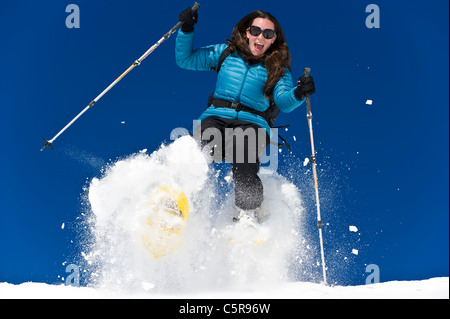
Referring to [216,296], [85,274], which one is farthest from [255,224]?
[85,274]

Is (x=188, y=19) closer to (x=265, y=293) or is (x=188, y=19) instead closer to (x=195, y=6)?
(x=195, y=6)

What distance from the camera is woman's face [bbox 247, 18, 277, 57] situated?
5.59 meters

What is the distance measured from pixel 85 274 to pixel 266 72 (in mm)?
3285

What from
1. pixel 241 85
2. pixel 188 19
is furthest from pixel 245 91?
pixel 188 19

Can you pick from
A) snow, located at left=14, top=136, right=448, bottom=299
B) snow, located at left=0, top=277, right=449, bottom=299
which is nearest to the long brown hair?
snow, located at left=14, top=136, right=448, bottom=299

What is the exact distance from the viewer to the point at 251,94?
18.1 feet

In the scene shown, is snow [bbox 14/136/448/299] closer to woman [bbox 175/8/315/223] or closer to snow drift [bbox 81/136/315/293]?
snow drift [bbox 81/136/315/293]

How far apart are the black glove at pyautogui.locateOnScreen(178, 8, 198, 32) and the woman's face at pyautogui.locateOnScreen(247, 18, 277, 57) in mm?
629

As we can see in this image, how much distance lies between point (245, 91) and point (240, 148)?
2.22ft

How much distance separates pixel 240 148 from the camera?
527 cm

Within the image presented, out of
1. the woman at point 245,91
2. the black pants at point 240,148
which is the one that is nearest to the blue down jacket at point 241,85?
the woman at point 245,91

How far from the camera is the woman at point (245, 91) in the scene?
5344 mm

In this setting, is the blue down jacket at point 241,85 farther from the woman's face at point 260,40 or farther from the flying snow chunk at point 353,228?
the flying snow chunk at point 353,228

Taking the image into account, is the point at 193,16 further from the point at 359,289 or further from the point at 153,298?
the point at 359,289
